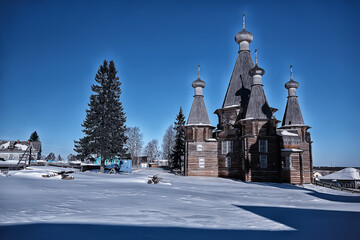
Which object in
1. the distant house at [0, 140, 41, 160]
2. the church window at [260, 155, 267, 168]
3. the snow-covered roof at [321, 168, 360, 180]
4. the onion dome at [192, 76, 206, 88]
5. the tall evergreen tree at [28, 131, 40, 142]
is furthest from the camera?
the tall evergreen tree at [28, 131, 40, 142]

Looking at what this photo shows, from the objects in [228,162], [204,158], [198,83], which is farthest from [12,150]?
[228,162]

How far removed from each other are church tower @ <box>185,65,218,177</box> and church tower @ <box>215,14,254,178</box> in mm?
1044

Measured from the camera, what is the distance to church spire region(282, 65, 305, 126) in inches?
1508

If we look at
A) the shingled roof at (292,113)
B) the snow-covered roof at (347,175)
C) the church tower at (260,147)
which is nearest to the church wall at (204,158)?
the church tower at (260,147)

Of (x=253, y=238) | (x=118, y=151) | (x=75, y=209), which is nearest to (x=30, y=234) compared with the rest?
(x=75, y=209)

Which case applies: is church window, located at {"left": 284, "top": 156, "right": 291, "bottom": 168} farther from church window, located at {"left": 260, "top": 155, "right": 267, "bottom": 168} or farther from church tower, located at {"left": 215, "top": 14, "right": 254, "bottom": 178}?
church tower, located at {"left": 215, "top": 14, "right": 254, "bottom": 178}

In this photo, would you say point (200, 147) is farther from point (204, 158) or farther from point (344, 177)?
point (344, 177)

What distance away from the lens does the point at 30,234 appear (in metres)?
5.09

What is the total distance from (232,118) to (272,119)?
20.3 ft

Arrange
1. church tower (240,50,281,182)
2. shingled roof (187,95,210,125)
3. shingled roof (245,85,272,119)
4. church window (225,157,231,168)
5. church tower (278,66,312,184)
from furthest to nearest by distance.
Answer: shingled roof (187,95,210,125)
church window (225,157,231,168)
shingled roof (245,85,272,119)
church tower (240,50,281,182)
church tower (278,66,312,184)

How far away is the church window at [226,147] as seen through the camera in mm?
35750

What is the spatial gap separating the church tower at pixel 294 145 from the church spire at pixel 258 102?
10.5 feet

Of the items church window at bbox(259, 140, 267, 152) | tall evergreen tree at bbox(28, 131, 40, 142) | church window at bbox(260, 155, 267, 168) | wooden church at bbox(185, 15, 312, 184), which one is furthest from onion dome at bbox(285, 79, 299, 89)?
tall evergreen tree at bbox(28, 131, 40, 142)

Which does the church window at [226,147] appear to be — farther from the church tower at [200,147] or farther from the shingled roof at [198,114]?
the shingled roof at [198,114]
